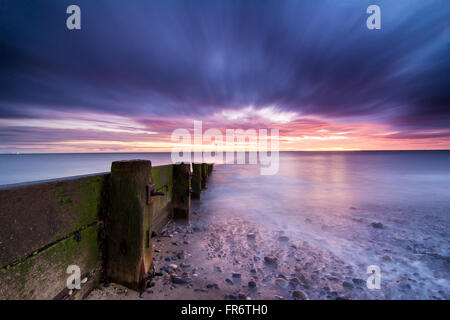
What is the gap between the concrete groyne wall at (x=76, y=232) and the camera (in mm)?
1634

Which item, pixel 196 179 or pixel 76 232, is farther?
pixel 196 179

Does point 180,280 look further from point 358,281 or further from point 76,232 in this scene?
point 358,281

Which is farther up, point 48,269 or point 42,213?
point 42,213

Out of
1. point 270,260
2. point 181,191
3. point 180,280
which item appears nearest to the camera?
point 180,280

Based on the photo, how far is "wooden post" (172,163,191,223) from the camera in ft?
21.4

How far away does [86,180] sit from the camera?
2396 millimetres

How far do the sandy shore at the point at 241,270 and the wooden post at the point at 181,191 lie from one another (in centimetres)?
78

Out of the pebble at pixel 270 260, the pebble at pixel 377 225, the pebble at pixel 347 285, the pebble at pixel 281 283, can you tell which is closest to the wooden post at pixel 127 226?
the pebble at pixel 281 283

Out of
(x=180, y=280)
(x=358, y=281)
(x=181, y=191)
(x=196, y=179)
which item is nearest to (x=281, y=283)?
(x=358, y=281)

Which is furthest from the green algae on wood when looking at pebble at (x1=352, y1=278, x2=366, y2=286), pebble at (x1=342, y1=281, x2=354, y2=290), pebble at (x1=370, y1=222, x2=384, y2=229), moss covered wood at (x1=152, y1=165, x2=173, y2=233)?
pebble at (x1=370, y1=222, x2=384, y2=229)

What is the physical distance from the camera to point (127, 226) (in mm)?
2680

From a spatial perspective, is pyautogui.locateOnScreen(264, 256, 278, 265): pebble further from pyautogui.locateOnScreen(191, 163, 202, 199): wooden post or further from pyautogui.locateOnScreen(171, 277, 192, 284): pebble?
pyautogui.locateOnScreen(191, 163, 202, 199): wooden post

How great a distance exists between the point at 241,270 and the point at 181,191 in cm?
341
